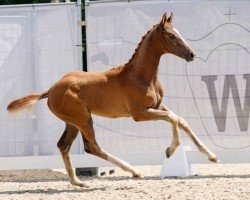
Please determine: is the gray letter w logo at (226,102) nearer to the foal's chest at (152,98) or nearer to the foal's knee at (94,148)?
the foal's chest at (152,98)

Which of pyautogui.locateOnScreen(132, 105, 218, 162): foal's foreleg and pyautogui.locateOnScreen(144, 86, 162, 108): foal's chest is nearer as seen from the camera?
pyautogui.locateOnScreen(132, 105, 218, 162): foal's foreleg

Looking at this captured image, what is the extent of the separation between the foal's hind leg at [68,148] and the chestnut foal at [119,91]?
14 millimetres

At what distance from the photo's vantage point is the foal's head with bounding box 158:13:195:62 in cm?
896

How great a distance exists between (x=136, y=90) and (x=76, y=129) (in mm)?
1052

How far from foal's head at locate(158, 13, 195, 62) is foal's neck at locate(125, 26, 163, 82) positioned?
0.13m

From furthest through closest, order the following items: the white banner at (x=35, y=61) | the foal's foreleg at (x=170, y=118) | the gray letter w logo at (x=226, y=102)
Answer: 1. the white banner at (x=35, y=61)
2. the gray letter w logo at (x=226, y=102)
3. the foal's foreleg at (x=170, y=118)

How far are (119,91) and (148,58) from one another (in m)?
0.57

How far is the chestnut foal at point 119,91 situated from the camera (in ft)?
29.7

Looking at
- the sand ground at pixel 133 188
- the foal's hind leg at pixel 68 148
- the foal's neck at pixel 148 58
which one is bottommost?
the sand ground at pixel 133 188

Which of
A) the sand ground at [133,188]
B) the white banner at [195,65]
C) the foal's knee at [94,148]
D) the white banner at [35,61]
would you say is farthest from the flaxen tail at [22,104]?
the white banner at [195,65]

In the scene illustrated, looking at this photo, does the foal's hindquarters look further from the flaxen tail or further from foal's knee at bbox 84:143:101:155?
the flaxen tail

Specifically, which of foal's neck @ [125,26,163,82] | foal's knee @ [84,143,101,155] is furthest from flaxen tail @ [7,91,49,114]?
foal's neck @ [125,26,163,82]

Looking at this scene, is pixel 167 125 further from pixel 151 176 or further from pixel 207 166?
pixel 207 166

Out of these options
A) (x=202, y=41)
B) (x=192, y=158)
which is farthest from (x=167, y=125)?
(x=202, y=41)
